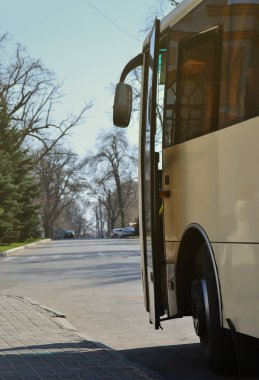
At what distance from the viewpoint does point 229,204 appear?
564 centimetres

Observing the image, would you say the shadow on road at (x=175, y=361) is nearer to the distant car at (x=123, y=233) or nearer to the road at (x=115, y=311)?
the road at (x=115, y=311)

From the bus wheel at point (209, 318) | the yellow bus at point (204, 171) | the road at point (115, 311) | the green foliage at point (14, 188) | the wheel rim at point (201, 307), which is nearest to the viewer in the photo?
the yellow bus at point (204, 171)

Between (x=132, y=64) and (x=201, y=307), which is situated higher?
(x=132, y=64)

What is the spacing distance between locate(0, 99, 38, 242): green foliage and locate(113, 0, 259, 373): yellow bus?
39.4 metres

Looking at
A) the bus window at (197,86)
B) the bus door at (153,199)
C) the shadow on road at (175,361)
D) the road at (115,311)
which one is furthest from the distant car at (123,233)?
the bus window at (197,86)

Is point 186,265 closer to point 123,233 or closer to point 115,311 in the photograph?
point 115,311

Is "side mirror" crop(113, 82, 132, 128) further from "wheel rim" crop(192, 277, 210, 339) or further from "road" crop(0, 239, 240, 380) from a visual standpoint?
"road" crop(0, 239, 240, 380)

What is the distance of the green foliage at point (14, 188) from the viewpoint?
4981 centimetres

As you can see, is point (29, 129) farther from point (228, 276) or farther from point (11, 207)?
point (228, 276)

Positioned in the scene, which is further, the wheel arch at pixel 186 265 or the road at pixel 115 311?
the road at pixel 115 311

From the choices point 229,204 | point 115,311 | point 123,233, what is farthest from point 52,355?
point 123,233

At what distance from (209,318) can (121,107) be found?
2594 mm

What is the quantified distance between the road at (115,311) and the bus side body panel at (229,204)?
139 cm

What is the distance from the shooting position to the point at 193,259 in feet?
22.5
